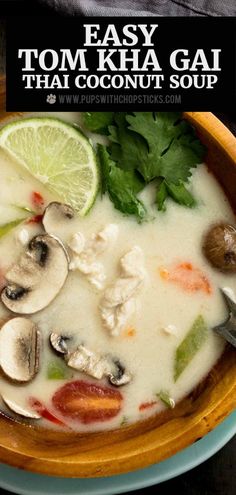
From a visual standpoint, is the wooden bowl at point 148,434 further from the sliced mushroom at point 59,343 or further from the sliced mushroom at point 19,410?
the sliced mushroom at point 59,343

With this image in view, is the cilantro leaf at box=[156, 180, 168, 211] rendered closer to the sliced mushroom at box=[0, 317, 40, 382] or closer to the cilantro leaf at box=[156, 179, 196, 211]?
the cilantro leaf at box=[156, 179, 196, 211]

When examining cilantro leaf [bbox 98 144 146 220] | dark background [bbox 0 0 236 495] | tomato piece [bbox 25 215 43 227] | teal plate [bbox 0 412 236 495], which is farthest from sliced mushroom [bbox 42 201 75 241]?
dark background [bbox 0 0 236 495]

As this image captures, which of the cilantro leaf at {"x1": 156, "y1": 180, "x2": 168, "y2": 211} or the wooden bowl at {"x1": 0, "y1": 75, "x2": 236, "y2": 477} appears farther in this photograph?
the cilantro leaf at {"x1": 156, "y1": 180, "x2": 168, "y2": 211}

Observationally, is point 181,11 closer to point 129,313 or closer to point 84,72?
point 84,72

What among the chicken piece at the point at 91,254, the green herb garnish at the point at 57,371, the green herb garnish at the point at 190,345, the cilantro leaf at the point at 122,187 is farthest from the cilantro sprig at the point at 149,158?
the green herb garnish at the point at 57,371

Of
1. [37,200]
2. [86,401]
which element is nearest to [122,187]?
[37,200]

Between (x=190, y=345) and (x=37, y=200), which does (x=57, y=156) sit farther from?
(x=190, y=345)
